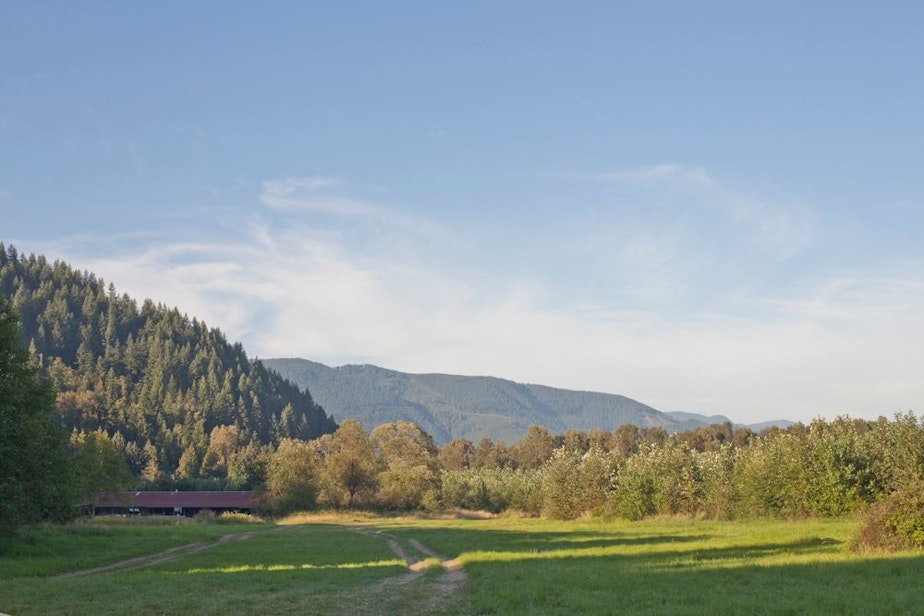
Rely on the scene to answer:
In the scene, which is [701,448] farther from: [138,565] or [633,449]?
[138,565]

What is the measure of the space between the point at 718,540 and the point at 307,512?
72523 mm

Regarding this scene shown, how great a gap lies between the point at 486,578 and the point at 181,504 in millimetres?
118884

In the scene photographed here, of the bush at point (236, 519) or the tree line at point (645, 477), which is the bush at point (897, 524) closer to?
the tree line at point (645, 477)

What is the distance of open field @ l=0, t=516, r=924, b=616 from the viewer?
20.7m

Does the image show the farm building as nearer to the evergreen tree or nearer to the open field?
the evergreen tree

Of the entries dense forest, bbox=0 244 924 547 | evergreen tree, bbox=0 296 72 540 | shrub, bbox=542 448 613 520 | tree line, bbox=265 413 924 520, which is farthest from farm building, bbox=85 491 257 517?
evergreen tree, bbox=0 296 72 540

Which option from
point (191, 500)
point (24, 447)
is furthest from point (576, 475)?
point (191, 500)

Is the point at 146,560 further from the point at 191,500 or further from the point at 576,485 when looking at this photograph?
the point at 191,500

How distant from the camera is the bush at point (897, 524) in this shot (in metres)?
30.3

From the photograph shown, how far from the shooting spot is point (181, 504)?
134 meters

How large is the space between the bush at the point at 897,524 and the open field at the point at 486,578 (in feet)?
4.75

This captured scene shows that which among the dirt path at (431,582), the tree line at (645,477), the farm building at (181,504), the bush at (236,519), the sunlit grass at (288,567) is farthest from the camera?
the farm building at (181,504)

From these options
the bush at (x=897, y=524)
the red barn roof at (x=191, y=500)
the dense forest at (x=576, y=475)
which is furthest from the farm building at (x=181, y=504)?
the bush at (x=897, y=524)

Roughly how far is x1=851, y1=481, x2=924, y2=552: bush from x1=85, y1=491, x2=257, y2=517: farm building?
110 m
